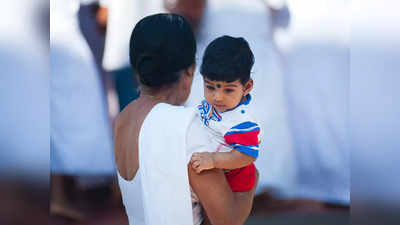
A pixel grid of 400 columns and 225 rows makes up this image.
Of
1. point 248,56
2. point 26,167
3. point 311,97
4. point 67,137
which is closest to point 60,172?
point 67,137

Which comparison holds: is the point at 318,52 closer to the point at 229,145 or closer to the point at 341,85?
the point at 341,85

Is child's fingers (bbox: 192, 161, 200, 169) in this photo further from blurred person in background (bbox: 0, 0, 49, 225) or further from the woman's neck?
blurred person in background (bbox: 0, 0, 49, 225)

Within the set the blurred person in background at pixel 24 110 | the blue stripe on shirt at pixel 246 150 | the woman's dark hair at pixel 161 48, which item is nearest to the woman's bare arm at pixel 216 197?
the blue stripe on shirt at pixel 246 150

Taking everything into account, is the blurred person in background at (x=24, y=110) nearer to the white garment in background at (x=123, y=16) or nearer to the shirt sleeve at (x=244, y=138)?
the white garment in background at (x=123, y=16)

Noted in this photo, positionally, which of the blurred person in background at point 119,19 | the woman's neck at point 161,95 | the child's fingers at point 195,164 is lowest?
the child's fingers at point 195,164

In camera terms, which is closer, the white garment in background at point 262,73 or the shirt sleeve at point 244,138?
the shirt sleeve at point 244,138

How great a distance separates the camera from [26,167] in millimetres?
2131

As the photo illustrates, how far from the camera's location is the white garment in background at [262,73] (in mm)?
2701

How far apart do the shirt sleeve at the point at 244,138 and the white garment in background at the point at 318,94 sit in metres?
1.54

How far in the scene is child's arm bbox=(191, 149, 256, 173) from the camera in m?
1.05

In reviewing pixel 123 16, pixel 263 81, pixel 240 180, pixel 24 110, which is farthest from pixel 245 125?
pixel 123 16

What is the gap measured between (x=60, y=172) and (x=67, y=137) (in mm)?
257

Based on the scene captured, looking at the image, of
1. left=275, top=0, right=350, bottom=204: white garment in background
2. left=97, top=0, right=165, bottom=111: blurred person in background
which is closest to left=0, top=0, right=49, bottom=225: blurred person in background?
left=97, top=0, right=165, bottom=111: blurred person in background

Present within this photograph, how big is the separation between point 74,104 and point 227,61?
1.74 meters
